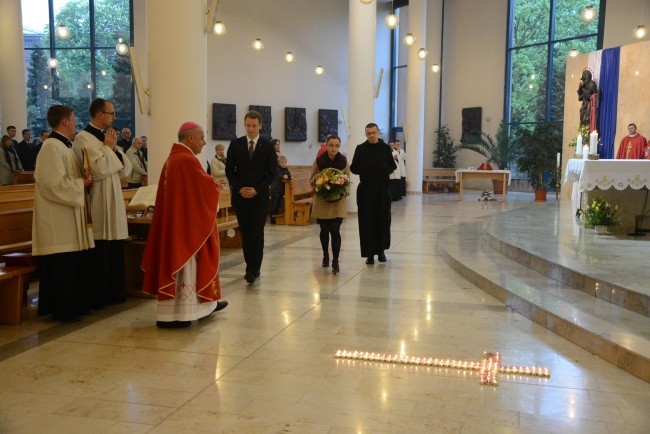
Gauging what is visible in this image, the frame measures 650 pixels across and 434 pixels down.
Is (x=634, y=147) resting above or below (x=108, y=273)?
above

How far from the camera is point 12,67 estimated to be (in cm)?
1745

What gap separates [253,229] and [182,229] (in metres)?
1.79

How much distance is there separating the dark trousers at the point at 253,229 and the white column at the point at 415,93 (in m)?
14.4

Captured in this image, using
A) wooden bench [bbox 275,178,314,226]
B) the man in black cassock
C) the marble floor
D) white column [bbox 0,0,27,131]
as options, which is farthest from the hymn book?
white column [bbox 0,0,27,131]

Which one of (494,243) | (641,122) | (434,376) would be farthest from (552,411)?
(641,122)

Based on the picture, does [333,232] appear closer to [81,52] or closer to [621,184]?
[621,184]

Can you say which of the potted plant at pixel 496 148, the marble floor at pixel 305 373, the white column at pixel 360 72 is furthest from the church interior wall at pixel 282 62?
the marble floor at pixel 305 373

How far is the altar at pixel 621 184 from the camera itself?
8984 millimetres

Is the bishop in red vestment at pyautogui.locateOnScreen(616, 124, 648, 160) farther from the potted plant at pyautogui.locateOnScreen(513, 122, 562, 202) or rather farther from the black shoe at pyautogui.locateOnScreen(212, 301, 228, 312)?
the black shoe at pyautogui.locateOnScreen(212, 301, 228, 312)

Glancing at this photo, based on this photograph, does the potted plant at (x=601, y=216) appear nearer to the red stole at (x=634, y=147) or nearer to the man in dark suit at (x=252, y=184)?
the red stole at (x=634, y=147)

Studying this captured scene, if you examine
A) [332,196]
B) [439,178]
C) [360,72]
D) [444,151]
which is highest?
[360,72]

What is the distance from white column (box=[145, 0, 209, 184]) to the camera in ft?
22.9

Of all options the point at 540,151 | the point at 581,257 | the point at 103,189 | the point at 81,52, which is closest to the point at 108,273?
the point at 103,189

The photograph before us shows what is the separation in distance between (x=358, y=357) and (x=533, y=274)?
313 cm
